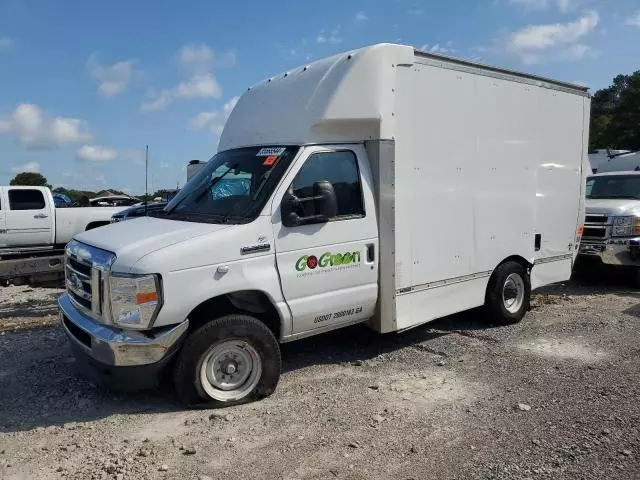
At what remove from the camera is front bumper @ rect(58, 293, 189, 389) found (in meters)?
4.14

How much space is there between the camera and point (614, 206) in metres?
9.27

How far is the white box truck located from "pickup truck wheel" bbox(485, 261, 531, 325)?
4 centimetres

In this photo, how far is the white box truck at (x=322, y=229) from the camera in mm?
4254

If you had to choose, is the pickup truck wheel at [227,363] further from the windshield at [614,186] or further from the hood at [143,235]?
the windshield at [614,186]

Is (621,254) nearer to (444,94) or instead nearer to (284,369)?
(444,94)

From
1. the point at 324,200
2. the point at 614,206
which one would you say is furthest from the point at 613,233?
the point at 324,200

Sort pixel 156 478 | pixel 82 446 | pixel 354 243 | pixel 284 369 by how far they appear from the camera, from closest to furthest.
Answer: pixel 156 478 → pixel 82 446 → pixel 354 243 → pixel 284 369

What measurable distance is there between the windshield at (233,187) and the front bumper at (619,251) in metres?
6.57

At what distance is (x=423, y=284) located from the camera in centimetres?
577

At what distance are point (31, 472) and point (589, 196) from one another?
10.4 m

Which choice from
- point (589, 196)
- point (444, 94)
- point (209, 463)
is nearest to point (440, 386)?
point (209, 463)

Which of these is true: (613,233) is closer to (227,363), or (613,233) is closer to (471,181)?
(471,181)

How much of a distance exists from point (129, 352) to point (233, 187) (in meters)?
1.77

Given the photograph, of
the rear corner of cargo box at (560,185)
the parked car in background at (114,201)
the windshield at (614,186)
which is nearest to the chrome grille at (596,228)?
the windshield at (614,186)
